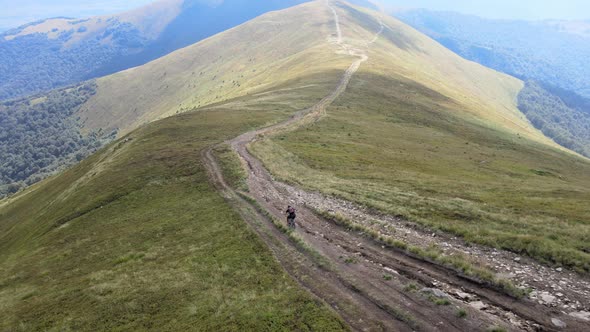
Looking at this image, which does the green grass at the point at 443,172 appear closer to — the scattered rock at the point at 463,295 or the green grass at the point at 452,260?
the green grass at the point at 452,260

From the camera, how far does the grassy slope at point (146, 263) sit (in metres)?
25.3

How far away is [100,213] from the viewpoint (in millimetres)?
49562

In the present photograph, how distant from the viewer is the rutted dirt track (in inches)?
834

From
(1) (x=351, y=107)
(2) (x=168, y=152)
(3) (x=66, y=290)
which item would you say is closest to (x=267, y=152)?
(2) (x=168, y=152)

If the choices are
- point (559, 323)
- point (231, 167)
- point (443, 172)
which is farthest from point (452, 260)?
point (231, 167)

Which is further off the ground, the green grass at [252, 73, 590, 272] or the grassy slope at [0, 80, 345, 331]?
the green grass at [252, 73, 590, 272]

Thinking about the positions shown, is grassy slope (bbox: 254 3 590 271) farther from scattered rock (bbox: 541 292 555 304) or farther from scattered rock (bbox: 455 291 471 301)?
scattered rock (bbox: 455 291 471 301)

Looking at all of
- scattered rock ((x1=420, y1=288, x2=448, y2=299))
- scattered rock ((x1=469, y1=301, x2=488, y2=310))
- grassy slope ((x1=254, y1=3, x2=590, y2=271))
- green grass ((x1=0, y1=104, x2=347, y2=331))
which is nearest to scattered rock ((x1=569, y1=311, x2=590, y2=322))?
scattered rock ((x1=469, y1=301, x2=488, y2=310))

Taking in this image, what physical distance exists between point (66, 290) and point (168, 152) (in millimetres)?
38238

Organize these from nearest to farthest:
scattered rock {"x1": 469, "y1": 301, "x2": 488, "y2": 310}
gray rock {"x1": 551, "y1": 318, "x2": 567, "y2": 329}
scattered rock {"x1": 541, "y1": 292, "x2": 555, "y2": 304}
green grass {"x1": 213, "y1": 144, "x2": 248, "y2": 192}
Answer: gray rock {"x1": 551, "y1": 318, "x2": 567, "y2": 329}, scattered rock {"x1": 541, "y1": 292, "x2": 555, "y2": 304}, scattered rock {"x1": 469, "y1": 301, "x2": 488, "y2": 310}, green grass {"x1": 213, "y1": 144, "x2": 248, "y2": 192}

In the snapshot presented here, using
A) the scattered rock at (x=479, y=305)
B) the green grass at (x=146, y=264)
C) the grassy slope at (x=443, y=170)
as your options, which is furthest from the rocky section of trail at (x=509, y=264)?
the green grass at (x=146, y=264)

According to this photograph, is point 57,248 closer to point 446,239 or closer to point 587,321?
point 446,239

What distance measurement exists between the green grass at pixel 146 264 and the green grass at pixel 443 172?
51.8 feet

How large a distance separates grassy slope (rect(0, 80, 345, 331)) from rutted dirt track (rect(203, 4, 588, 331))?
1.76m
